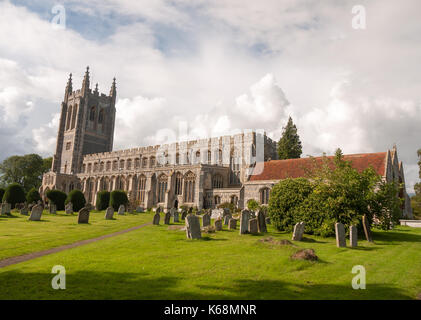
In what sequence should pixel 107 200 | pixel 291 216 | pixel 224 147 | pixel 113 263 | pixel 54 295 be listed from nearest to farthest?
pixel 54 295 → pixel 113 263 → pixel 291 216 → pixel 107 200 → pixel 224 147

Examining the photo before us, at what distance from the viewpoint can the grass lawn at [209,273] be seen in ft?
18.9

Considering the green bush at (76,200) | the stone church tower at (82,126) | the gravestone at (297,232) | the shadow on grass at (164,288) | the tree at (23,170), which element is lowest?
the shadow on grass at (164,288)

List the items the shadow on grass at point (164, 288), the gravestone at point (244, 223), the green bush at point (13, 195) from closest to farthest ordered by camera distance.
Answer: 1. the shadow on grass at point (164, 288)
2. the gravestone at point (244, 223)
3. the green bush at point (13, 195)

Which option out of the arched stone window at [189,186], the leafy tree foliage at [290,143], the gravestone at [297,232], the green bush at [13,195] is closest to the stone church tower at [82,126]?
the green bush at [13,195]

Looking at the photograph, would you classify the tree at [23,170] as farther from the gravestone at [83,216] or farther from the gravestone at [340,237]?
the gravestone at [340,237]

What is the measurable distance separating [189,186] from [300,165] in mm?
17341

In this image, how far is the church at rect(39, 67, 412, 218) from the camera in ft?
101

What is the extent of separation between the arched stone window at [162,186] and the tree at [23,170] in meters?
35.6

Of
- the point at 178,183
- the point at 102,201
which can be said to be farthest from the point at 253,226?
the point at 178,183

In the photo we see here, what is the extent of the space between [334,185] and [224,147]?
32.8m

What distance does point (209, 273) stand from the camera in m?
7.16

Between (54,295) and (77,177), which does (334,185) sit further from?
(77,177)
